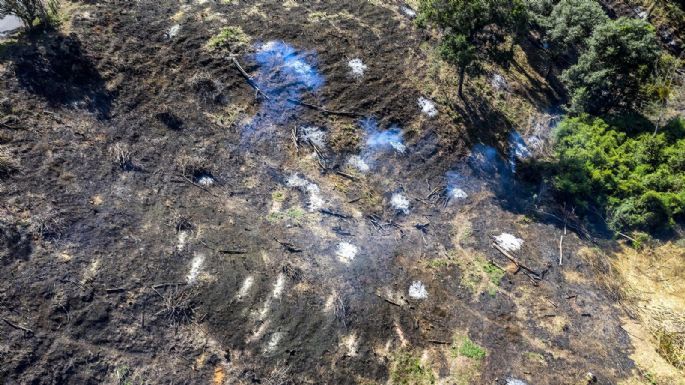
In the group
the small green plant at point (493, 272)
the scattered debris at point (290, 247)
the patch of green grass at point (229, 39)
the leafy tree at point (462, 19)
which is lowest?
the scattered debris at point (290, 247)

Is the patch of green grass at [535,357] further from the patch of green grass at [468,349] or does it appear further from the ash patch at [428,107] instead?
the ash patch at [428,107]

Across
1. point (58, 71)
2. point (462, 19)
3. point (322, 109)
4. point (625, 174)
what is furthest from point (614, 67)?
point (58, 71)

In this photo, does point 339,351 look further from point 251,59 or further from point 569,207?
point 251,59

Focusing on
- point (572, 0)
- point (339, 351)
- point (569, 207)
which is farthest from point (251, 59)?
point (572, 0)

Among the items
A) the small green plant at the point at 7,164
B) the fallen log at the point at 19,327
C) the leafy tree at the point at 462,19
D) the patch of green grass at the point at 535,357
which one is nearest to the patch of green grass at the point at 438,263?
the patch of green grass at the point at 535,357

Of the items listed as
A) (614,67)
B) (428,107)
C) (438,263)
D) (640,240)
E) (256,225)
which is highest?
(614,67)

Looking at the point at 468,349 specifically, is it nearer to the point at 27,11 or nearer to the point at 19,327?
the point at 19,327
